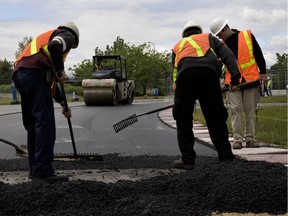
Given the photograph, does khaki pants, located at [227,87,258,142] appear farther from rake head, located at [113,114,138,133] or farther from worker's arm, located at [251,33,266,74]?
rake head, located at [113,114,138,133]

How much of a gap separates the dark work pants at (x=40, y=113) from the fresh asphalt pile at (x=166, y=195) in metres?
0.49

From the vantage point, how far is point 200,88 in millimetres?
5328

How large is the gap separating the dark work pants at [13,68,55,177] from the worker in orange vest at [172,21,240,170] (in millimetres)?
1456

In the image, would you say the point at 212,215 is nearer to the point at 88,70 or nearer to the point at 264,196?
the point at 264,196

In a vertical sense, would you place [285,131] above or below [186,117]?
below

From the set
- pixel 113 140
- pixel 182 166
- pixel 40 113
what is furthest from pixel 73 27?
pixel 113 140

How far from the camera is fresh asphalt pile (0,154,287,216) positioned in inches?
142

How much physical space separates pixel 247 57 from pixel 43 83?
351cm

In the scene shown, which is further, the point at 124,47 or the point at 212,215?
the point at 124,47

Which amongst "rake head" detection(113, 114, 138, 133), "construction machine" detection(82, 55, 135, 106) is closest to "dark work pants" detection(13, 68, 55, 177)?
"rake head" detection(113, 114, 138, 133)

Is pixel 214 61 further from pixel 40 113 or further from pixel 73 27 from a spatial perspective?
pixel 40 113

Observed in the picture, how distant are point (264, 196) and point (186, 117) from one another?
1.83 m

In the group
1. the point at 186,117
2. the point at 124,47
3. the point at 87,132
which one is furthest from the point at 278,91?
the point at 186,117

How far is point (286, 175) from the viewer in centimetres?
428
